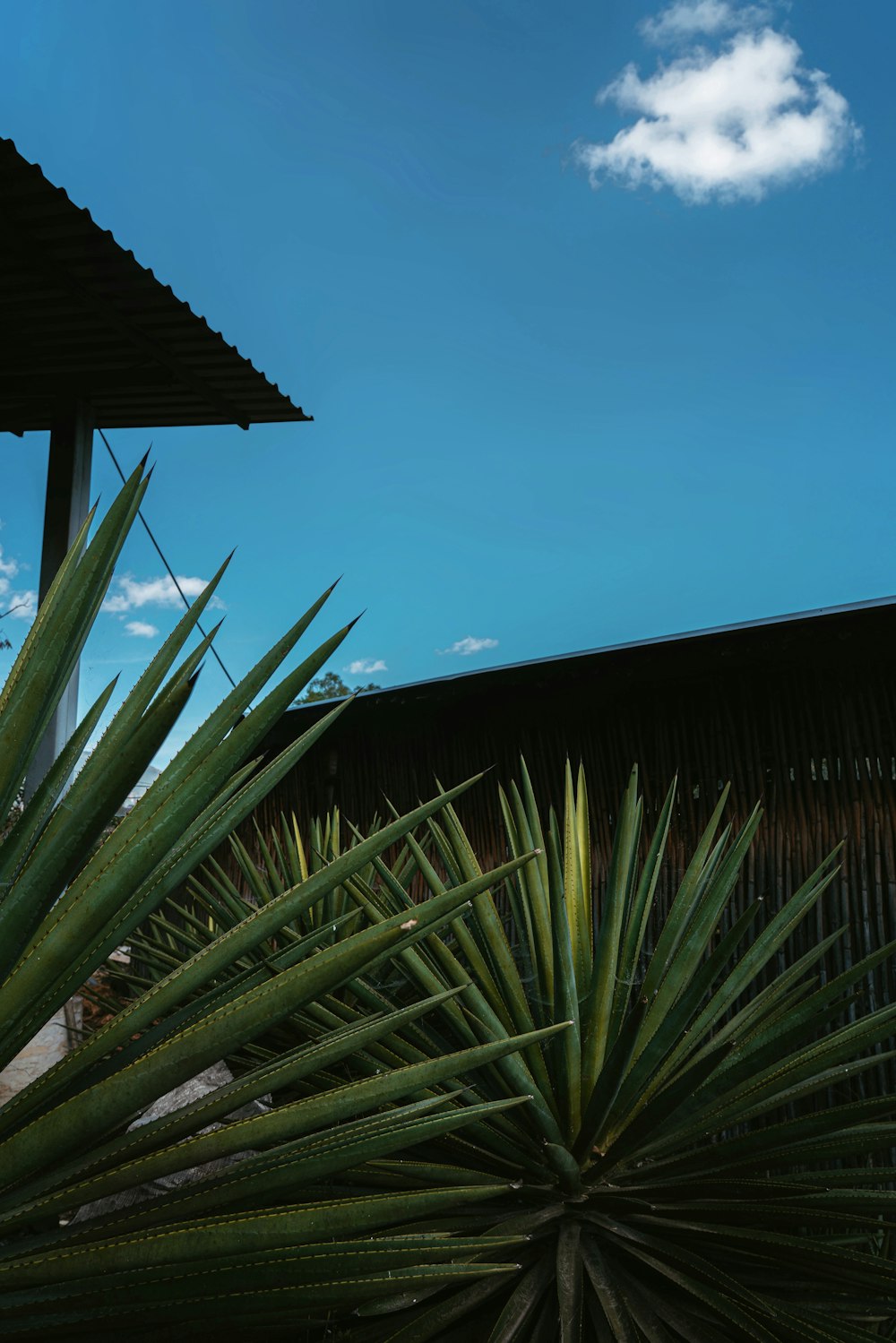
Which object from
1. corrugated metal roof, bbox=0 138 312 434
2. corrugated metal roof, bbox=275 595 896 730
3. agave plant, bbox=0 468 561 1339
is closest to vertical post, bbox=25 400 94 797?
corrugated metal roof, bbox=0 138 312 434

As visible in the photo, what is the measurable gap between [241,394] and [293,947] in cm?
470

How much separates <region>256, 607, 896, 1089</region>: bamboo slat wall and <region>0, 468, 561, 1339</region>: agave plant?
1.78 m

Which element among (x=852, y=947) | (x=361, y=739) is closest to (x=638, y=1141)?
(x=852, y=947)

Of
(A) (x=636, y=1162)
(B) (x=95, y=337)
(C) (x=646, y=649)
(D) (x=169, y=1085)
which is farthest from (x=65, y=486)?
(D) (x=169, y=1085)

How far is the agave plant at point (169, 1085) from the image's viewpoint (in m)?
0.73

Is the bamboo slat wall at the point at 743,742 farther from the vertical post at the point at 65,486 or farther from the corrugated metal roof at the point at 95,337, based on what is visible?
the corrugated metal roof at the point at 95,337

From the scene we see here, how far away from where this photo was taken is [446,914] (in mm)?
915

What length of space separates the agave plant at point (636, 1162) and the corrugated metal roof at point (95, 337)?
3402 mm

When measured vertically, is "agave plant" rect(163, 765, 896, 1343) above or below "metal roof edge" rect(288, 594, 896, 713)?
below

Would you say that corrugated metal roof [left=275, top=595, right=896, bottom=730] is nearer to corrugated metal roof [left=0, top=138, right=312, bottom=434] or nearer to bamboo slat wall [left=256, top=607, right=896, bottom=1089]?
bamboo slat wall [left=256, top=607, right=896, bottom=1089]

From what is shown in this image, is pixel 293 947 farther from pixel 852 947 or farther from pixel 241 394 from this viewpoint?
pixel 241 394

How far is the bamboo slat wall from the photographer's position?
3.00 meters

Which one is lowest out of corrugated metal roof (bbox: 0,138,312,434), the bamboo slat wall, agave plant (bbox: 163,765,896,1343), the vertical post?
agave plant (bbox: 163,765,896,1343)

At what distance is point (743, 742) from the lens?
333 centimetres
